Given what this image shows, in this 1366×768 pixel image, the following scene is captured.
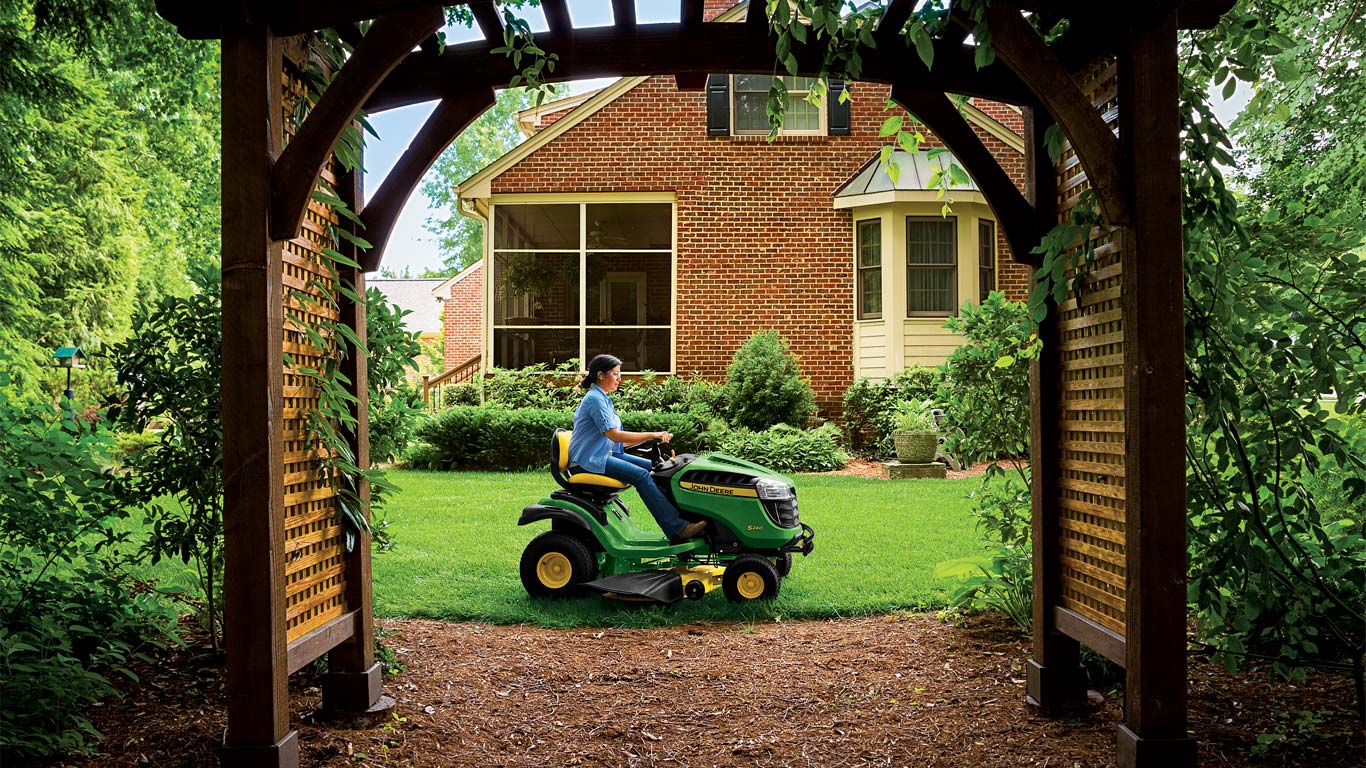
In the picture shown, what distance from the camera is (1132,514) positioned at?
3.46 m

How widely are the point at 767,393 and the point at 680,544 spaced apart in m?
7.72

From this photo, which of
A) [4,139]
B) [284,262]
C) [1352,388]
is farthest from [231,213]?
[4,139]

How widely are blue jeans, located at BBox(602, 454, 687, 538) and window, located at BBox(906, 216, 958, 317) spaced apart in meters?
9.61

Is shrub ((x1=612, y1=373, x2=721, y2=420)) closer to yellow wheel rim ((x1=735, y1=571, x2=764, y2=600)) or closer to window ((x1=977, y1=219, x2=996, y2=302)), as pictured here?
window ((x1=977, y1=219, x2=996, y2=302))

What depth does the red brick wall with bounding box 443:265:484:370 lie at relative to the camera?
104 feet

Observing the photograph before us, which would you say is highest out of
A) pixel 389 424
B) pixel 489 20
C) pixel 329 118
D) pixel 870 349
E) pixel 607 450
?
pixel 489 20

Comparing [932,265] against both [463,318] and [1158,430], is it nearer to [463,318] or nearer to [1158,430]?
[1158,430]

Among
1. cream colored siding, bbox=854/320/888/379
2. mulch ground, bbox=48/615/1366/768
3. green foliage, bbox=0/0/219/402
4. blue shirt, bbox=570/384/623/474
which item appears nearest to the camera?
mulch ground, bbox=48/615/1366/768

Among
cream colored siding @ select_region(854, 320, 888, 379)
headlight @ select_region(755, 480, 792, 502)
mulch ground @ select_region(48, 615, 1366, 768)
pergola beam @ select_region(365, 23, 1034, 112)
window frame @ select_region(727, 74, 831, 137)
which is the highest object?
window frame @ select_region(727, 74, 831, 137)

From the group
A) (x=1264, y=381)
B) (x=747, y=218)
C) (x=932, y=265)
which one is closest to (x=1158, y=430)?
(x=1264, y=381)

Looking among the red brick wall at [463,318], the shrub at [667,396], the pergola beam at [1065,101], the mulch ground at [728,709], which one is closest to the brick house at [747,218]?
the shrub at [667,396]

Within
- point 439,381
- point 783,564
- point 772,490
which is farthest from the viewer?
point 439,381

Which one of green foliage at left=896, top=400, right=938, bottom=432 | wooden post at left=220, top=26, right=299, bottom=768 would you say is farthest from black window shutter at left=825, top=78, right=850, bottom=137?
wooden post at left=220, top=26, right=299, bottom=768

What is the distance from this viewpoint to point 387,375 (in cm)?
508
